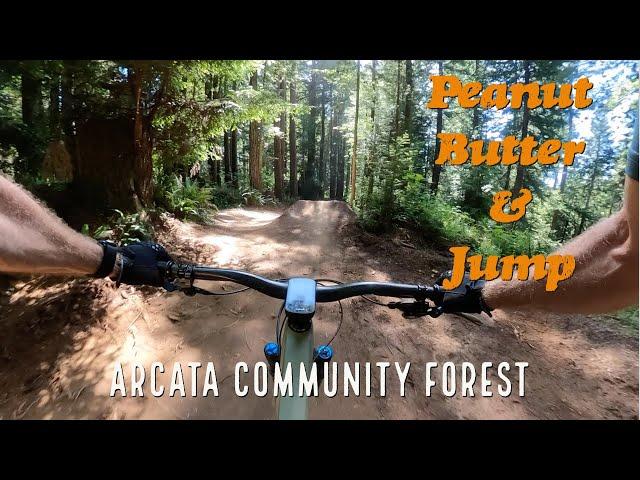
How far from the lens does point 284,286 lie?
5.23 ft

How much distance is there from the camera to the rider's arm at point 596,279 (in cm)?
124

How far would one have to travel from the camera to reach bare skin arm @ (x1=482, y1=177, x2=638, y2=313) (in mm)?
1242

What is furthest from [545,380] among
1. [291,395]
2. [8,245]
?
[8,245]

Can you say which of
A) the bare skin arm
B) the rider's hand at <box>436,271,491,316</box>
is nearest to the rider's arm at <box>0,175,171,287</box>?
the rider's hand at <box>436,271,491,316</box>

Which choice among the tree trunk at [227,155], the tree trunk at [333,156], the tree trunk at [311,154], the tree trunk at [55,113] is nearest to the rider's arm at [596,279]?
the tree trunk at [55,113]

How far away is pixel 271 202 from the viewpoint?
20625 millimetres

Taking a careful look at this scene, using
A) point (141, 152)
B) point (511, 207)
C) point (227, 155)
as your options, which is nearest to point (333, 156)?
point (227, 155)

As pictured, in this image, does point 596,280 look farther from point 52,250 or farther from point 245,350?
point 245,350

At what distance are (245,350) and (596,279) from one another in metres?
3.51

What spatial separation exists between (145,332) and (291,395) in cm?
Result: 351

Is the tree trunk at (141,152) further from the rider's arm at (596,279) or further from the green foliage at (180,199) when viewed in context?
the rider's arm at (596,279)

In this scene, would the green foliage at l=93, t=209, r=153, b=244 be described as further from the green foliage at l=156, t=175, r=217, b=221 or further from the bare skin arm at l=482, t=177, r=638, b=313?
the bare skin arm at l=482, t=177, r=638, b=313
